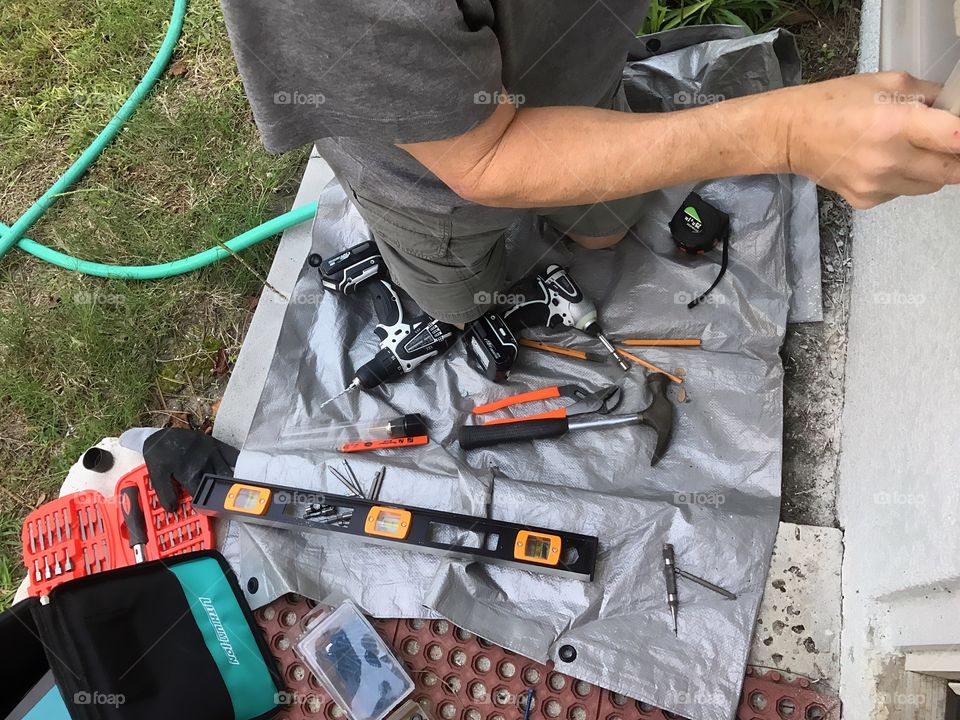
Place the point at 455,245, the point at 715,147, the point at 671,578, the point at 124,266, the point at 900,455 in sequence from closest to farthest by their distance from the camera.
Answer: the point at 715,147, the point at 900,455, the point at 455,245, the point at 671,578, the point at 124,266

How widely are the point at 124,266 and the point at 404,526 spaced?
1.20 meters

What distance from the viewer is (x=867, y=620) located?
4.33ft

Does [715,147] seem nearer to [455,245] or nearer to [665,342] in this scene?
[455,245]

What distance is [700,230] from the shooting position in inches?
66.9

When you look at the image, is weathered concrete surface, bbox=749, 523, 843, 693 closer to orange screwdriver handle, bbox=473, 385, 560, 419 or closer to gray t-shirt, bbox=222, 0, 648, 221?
orange screwdriver handle, bbox=473, 385, 560, 419

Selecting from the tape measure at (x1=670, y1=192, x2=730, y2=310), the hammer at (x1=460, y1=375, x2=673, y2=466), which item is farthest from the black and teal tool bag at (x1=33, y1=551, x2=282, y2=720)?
the tape measure at (x1=670, y1=192, x2=730, y2=310)

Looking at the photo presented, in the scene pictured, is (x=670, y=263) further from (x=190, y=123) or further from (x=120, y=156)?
(x=120, y=156)

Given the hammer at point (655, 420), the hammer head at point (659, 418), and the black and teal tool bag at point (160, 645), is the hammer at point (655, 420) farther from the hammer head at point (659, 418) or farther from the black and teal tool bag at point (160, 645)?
the black and teal tool bag at point (160, 645)

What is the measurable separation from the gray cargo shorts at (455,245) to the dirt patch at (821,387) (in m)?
0.49

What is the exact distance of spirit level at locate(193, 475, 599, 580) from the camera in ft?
4.79

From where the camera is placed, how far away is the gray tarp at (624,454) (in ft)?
4.77

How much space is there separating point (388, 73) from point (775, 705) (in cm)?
138

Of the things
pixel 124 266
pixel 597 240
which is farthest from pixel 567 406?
pixel 124 266

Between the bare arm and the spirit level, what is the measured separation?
2.50 ft
